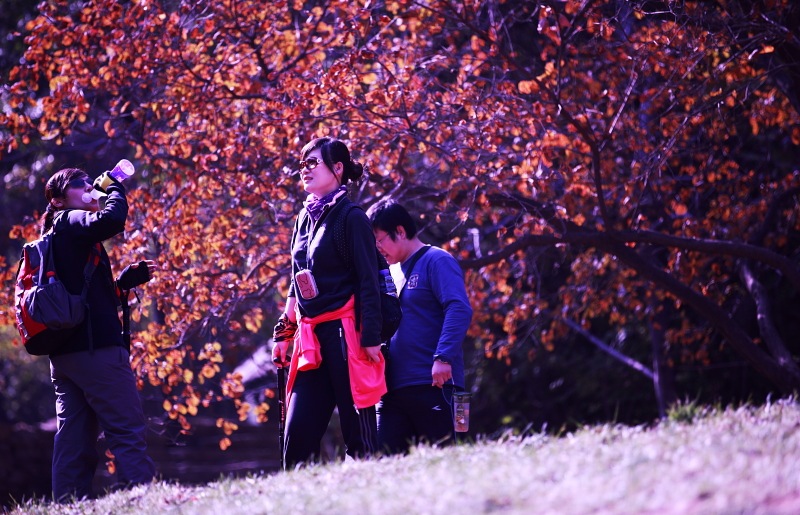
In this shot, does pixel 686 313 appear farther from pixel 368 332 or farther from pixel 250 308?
pixel 368 332

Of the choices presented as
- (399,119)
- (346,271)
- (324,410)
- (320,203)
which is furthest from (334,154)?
(399,119)

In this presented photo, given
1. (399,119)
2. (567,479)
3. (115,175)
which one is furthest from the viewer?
(399,119)

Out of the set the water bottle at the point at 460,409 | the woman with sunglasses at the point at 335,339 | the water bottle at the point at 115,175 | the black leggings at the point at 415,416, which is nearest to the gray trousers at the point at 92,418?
the water bottle at the point at 115,175

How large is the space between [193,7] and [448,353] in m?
5.14

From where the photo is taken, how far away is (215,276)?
371 inches

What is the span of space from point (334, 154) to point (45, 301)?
1.86 m

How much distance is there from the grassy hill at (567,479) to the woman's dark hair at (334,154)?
1649 millimetres

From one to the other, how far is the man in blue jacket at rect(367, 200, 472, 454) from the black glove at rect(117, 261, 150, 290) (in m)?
1.48

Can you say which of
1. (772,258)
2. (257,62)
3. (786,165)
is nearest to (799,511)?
(772,258)

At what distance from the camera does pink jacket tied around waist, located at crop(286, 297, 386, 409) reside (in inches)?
208

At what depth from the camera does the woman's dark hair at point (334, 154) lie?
5578 millimetres

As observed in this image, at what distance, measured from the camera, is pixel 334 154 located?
18.4ft

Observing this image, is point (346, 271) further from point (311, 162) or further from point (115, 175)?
point (115, 175)

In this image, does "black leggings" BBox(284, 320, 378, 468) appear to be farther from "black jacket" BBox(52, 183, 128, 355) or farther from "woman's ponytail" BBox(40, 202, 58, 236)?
"woman's ponytail" BBox(40, 202, 58, 236)
